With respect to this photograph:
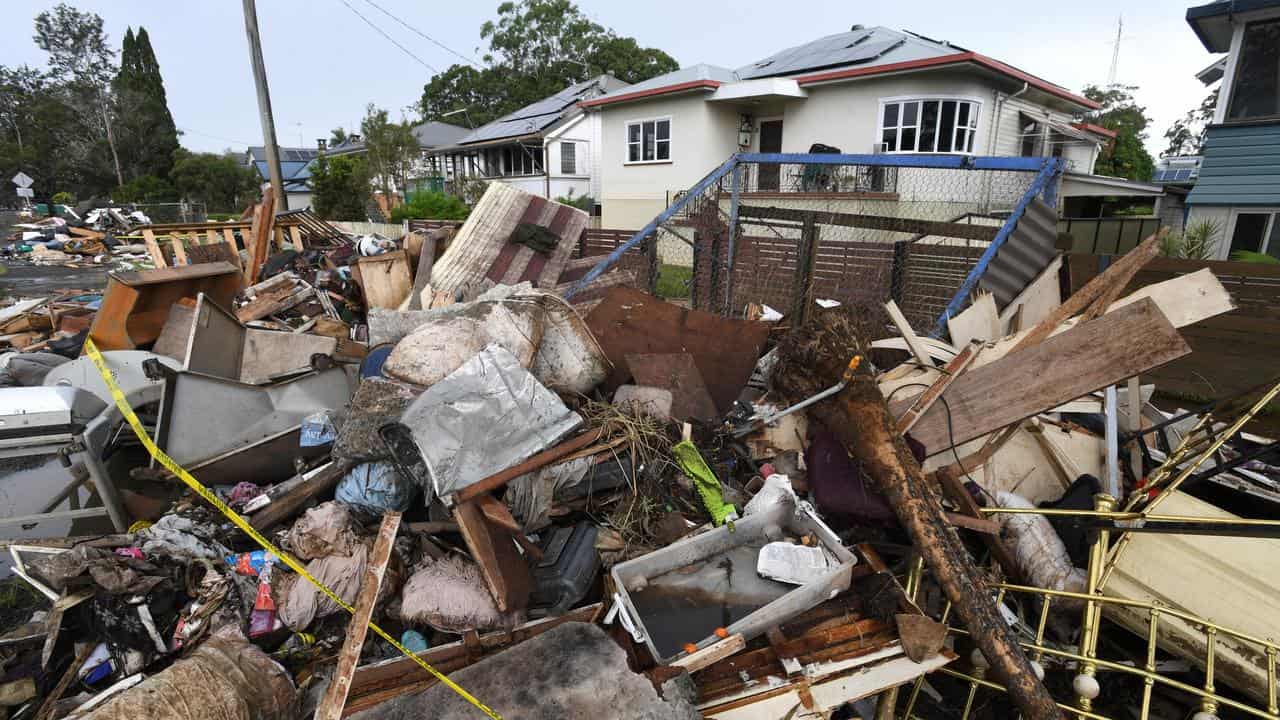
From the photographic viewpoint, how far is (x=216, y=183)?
32.7 meters

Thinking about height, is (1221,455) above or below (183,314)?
below

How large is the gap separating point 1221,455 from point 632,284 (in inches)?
150

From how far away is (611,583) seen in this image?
2.44m

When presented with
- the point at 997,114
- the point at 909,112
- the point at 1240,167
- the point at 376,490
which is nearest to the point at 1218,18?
the point at 1240,167

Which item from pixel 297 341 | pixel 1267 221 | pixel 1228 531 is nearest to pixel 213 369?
pixel 297 341

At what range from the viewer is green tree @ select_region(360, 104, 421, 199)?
2088 centimetres

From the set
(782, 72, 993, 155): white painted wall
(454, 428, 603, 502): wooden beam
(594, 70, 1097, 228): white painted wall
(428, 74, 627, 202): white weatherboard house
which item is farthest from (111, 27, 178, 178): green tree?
(454, 428, 603, 502): wooden beam

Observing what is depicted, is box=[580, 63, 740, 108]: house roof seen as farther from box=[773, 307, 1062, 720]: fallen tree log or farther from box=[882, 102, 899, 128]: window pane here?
box=[773, 307, 1062, 720]: fallen tree log

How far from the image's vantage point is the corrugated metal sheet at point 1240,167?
8.72 m

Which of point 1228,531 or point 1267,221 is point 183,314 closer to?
point 1228,531

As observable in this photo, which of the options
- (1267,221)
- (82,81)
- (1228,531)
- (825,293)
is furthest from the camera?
(82,81)

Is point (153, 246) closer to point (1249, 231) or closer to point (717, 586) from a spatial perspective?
point (717, 586)

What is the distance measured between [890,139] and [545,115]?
13492mm

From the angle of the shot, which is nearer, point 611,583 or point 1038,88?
point 611,583
